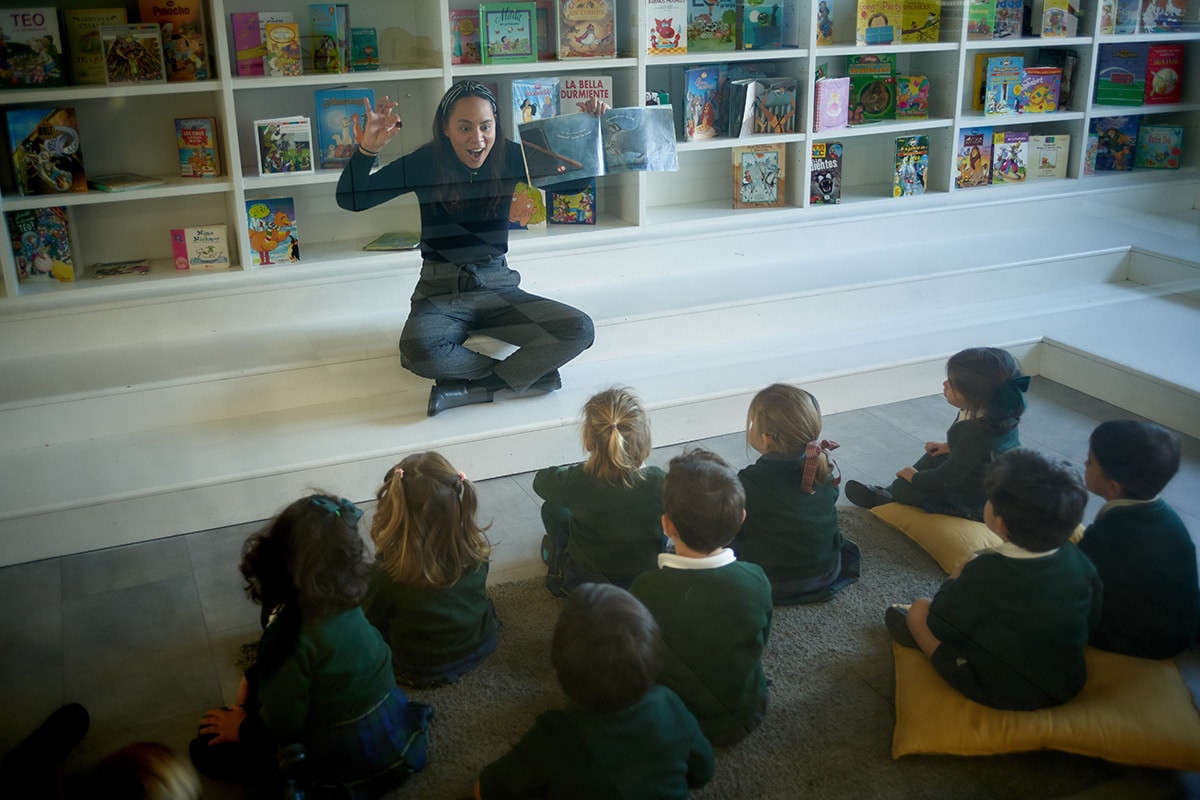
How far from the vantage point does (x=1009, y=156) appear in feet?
9.14

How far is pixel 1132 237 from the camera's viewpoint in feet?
8.88

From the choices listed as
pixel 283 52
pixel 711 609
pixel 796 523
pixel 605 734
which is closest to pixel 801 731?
pixel 711 609

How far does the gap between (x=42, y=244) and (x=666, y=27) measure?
1.46 meters

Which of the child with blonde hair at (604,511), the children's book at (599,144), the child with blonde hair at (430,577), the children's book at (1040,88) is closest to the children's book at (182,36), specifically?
the children's book at (599,144)

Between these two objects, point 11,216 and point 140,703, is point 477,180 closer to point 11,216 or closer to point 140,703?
point 11,216

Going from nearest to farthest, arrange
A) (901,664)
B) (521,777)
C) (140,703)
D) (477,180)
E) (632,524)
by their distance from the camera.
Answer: (521,777) < (140,703) < (901,664) < (632,524) < (477,180)

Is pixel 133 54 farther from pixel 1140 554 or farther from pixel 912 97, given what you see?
pixel 1140 554

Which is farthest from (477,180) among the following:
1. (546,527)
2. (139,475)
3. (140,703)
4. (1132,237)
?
(1132,237)

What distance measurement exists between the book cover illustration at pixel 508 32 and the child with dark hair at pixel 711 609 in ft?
3.38

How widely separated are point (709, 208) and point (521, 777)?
1.67 metres

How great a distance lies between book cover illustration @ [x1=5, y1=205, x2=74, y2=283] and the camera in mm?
2238

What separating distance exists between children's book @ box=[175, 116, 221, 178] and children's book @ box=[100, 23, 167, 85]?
0.11 metres

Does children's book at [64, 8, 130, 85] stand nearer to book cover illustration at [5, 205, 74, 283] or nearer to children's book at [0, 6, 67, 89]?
children's book at [0, 6, 67, 89]

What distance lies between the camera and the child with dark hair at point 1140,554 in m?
1.91
